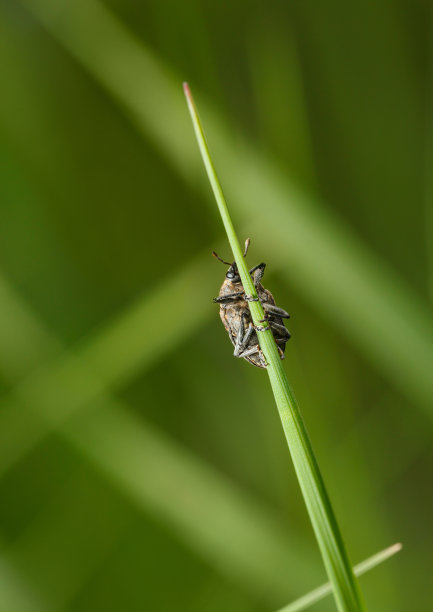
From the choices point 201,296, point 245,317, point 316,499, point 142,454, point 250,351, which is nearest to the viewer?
point 316,499

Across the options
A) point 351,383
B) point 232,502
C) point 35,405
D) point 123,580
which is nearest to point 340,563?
point 232,502

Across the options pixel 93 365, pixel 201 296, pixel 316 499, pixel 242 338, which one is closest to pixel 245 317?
pixel 242 338

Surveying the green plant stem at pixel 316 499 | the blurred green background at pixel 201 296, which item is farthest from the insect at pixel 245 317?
the green plant stem at pixel 316 499

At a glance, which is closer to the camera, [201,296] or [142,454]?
[142,454]

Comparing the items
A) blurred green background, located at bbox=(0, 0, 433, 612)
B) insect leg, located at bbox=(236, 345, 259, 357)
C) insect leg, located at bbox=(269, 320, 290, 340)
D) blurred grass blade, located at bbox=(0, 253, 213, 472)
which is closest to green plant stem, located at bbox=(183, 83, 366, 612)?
insect leg, located at bbox=(236, 345, 259, 357)

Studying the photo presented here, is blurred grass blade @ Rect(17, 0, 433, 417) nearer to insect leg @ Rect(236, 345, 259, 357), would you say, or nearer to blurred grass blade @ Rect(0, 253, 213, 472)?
insect leg @ Rect(236, 345, 259, 357)

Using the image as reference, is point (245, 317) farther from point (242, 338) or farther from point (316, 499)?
point (316, 499)

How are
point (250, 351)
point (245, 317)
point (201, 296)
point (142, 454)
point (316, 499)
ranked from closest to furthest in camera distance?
point (316, 499)
point (250, 351)
point (245, 317)
point (142, 454)
point (201, 296)
